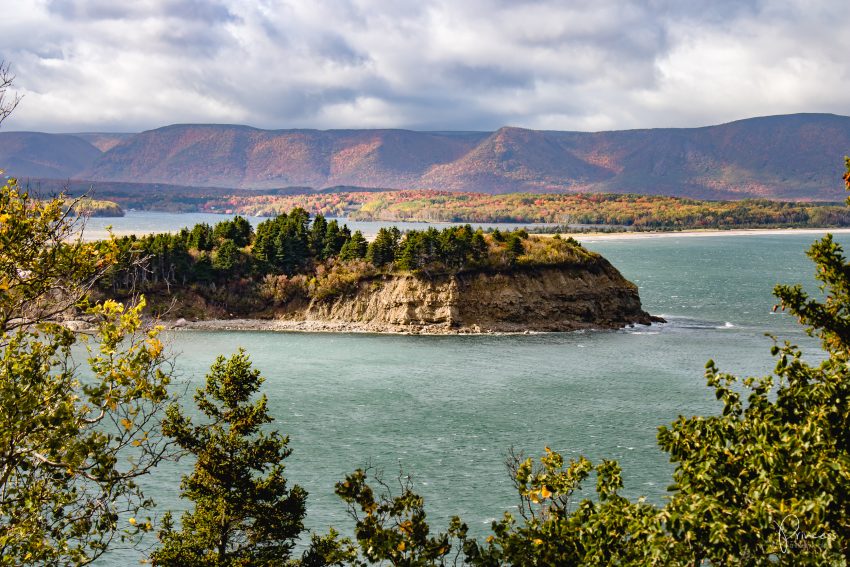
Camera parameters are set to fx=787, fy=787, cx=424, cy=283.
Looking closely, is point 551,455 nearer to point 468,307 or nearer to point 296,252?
point 468,307

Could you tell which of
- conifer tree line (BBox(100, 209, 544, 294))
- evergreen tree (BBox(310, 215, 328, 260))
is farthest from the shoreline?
evergreen tree (BBox(310, 215, 328, 260))

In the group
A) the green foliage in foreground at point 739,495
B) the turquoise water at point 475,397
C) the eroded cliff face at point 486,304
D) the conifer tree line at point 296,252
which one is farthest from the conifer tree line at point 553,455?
the conifer tree line at point 296,252

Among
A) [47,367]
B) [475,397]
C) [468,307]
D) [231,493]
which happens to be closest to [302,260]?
[468,307]

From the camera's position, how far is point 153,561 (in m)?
28.0

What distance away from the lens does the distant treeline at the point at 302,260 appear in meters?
119

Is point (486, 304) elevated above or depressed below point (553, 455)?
below

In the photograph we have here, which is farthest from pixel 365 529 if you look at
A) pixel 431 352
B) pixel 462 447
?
pixel 431 352

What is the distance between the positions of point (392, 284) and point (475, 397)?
45345 millimetres

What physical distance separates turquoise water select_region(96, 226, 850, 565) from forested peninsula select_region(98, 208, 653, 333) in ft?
18.7

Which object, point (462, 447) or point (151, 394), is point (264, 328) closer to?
point (462, 447)

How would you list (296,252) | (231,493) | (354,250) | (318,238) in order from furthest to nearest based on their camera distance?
1. (318,238)
2. (296,252)
3. (354,250)
4. (231,493)

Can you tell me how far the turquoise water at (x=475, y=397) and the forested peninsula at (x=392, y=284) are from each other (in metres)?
5.69

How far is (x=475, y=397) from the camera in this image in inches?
2985

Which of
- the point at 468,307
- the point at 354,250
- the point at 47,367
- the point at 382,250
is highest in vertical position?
the point at 47,367
